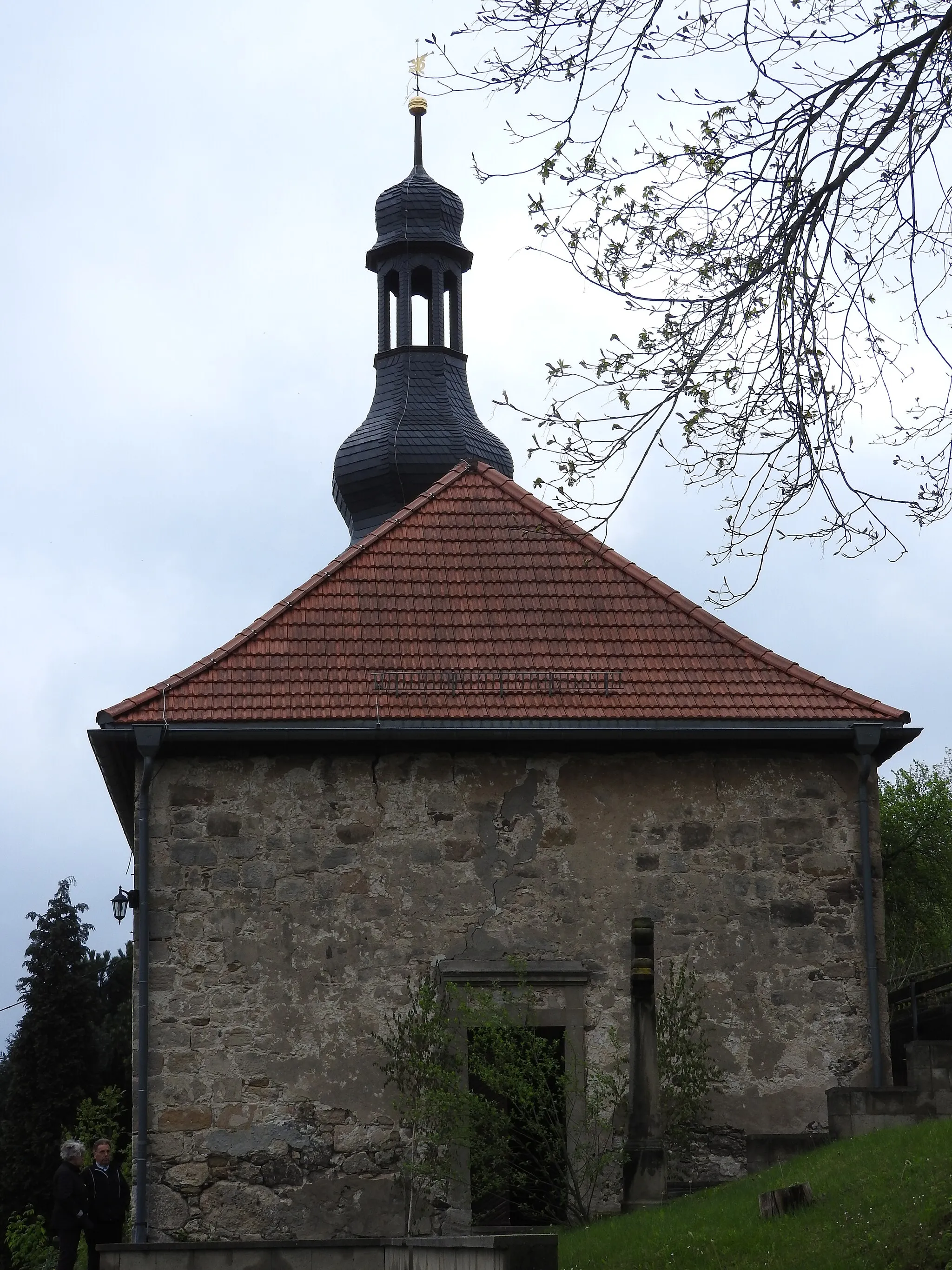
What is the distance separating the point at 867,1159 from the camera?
8.77 m

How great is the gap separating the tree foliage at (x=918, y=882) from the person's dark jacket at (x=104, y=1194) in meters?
18.6

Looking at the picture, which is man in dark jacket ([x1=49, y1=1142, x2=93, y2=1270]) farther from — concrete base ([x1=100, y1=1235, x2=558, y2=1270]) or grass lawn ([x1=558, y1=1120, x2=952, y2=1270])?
grass lawn ([x1=558, y1=1120, x2=952, y2=1270])

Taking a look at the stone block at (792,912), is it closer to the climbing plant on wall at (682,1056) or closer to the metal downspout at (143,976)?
the climbing plant on wall at (682,1056)

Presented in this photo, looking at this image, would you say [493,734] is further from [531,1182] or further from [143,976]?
[531,1182]

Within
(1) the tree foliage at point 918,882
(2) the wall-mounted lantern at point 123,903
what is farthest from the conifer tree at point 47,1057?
(2) the wall-mounted lantern at point 123,903

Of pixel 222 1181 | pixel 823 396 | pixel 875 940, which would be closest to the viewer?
pixel 823 396

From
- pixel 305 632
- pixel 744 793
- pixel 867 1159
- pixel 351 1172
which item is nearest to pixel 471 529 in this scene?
pixel 305 632

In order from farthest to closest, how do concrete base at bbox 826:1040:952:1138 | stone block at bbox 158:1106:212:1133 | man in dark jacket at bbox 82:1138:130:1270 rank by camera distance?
stone block at bbox 158:1106:212:1133, concrete base at bbox 826:1040:952:1138, man in dark jacket at bbox 82:1138:130:1270

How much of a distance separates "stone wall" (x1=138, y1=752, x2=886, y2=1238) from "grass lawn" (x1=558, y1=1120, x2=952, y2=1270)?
246 cm

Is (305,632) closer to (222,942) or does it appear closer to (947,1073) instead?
(222,942)

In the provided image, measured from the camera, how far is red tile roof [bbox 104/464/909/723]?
39.9 ft

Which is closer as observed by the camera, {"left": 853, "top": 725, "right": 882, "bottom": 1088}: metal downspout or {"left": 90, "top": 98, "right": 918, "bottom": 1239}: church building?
{"left": 90, "top": 98, "right": 918, "bottom": 1239}: church building

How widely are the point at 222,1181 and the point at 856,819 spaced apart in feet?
16.2

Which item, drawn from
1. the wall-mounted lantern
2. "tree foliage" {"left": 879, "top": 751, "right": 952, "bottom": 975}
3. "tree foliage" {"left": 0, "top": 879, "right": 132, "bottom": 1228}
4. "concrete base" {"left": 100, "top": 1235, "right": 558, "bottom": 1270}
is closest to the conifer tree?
"tree foliage" {"left": 0, "top": 879, "right": 132, "bottom": 1228}
